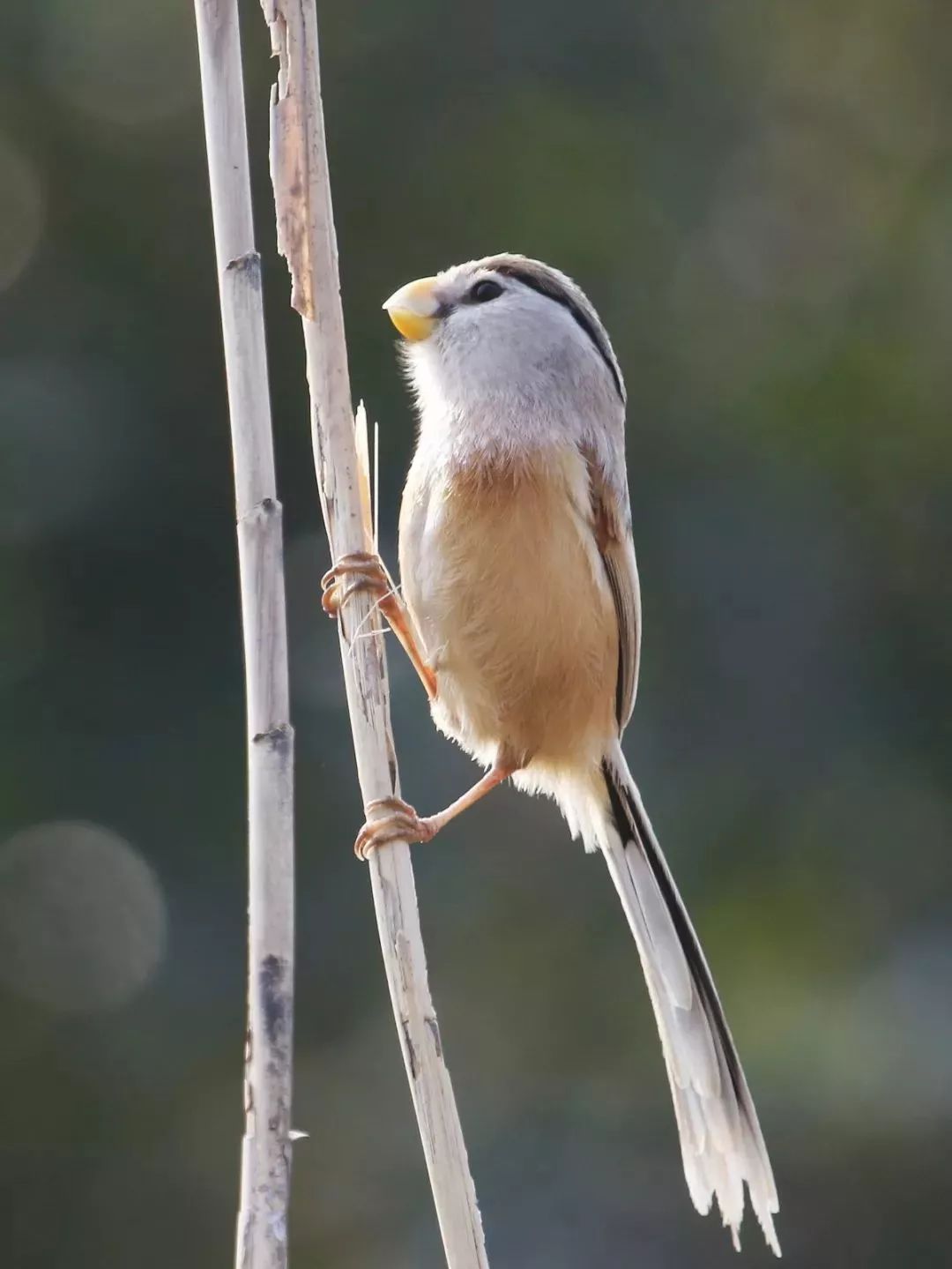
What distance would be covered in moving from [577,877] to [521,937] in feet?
0.73

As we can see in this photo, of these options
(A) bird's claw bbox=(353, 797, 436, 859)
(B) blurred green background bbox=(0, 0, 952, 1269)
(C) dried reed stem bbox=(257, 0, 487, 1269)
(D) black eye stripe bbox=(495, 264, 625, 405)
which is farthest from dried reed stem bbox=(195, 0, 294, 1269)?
(B) blurred green background bbox=(0, 0, 952, 1269)

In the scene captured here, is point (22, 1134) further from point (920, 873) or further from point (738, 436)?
point (738, 436)

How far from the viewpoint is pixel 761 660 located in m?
4.98

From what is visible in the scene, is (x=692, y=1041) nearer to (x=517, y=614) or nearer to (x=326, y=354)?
(x=517, y=614)

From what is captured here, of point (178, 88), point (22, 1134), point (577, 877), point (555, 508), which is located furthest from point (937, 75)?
point (22, 1134)

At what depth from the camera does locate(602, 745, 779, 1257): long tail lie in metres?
2.41

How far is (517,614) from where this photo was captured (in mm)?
2572

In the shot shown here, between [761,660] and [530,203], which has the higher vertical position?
[530,203]

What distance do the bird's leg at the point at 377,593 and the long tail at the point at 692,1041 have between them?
0.43m

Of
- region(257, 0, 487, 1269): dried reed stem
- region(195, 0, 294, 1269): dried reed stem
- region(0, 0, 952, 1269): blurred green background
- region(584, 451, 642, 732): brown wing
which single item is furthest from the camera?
region(0, 0, 952, 1269): blurred green background

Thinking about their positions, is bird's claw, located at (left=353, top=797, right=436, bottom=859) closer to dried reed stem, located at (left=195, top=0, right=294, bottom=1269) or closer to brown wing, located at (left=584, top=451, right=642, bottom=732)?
dried reed stem, located at (left=195, top=0, right=294, bottom=1269)

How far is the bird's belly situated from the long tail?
8.5 inches

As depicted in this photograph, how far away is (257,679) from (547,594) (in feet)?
2.85

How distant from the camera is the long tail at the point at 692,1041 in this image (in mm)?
2408
